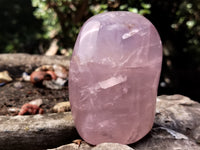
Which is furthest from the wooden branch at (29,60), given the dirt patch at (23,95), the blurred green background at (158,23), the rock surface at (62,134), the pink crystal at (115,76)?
the pink crystal at (115,76)

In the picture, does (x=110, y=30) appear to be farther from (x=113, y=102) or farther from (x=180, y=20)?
(x=180, y=20)

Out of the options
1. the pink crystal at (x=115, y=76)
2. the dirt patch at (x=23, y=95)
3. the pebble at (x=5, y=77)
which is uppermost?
the pink crystal at (x=115, y=76)

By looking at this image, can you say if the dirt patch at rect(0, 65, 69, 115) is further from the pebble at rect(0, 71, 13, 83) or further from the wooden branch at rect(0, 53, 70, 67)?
the wooden branch at rect(0, 53, 70, 67)

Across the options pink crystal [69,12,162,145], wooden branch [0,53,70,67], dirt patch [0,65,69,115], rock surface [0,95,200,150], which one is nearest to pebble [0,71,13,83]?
dirt patch [0,65,69,115]

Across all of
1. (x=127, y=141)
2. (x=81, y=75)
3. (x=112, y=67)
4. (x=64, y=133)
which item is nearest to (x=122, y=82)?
(x=112, y=67)

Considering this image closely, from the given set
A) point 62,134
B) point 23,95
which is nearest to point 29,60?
point 23,95

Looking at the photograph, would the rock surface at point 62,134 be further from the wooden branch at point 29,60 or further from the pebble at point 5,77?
the wooden branch at point 29,60
